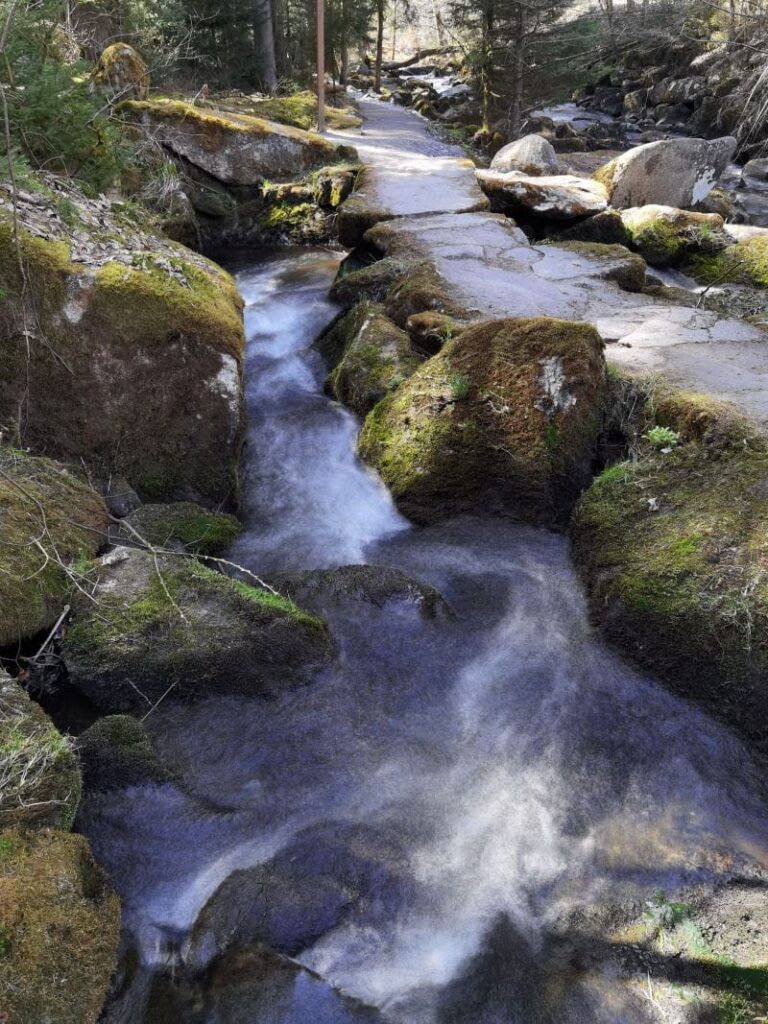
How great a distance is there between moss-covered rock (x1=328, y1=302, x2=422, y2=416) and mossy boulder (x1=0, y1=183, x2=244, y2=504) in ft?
3.55

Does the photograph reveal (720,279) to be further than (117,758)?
Yes

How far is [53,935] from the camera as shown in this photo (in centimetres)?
238

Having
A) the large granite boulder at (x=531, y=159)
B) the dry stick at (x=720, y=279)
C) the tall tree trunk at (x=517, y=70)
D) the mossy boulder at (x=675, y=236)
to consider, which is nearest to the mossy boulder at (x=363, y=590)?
the dry stick at (x=720, y=279)

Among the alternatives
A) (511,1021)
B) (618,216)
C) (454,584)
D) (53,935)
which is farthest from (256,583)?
(618,216)

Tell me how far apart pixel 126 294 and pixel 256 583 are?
260 centimetres

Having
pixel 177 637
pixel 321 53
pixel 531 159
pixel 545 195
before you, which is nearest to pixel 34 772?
pixel 177 637

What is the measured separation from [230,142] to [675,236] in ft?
23.3

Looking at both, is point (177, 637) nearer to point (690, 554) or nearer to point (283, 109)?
point (690, 554)

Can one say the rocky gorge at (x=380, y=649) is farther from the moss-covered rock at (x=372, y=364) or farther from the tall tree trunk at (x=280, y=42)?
the tall tree trunk at (x=280, y=42)

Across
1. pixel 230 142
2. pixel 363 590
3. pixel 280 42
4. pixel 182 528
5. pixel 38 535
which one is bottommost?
pixel 363 590

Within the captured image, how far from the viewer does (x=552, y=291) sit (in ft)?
23.5

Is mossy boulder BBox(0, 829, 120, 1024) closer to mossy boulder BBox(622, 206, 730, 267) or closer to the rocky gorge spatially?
the rocky gorge

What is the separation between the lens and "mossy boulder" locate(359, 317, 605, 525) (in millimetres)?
4973

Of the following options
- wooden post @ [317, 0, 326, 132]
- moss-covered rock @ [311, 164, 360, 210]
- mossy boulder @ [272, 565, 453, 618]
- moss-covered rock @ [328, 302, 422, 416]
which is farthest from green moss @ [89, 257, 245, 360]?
wooden post @ [317, 0, 326, 132]
